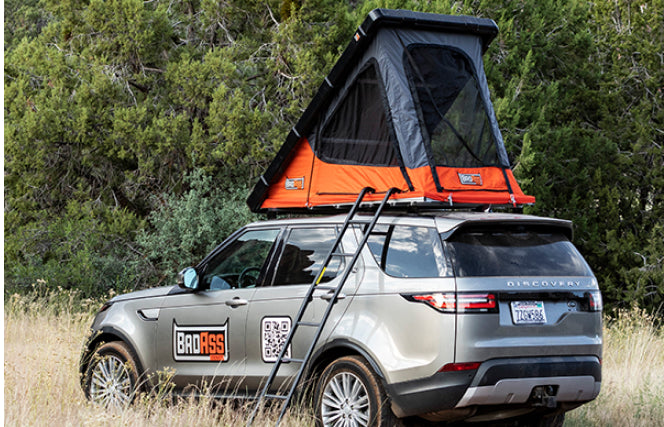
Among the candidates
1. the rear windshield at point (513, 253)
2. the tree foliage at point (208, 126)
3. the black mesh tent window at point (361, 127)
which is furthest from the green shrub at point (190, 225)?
the rear windshield at point (513, 253)

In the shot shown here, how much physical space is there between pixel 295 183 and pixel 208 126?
9.36 metres

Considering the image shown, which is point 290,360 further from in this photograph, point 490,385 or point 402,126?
point 402,126

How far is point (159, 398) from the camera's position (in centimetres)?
732

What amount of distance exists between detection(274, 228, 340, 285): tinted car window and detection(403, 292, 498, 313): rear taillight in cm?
122

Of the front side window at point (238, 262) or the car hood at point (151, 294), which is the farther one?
the car hood at point (151, 294)

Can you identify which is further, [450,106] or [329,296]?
[450,106]

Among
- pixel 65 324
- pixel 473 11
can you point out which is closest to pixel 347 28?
pixel 473 11

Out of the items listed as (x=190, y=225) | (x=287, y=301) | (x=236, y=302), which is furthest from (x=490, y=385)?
(x=190, y=225)

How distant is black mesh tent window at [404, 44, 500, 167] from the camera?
8.02m

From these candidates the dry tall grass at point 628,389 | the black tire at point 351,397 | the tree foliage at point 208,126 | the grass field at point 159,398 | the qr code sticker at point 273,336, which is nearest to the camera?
the black tire at point 351,397

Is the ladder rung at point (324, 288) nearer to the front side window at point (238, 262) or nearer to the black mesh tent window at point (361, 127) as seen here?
the front side window at point (238, 262)

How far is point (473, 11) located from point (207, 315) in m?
12.6

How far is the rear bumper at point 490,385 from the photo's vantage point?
5.71m

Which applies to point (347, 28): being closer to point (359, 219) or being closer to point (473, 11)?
point (473, 11)
